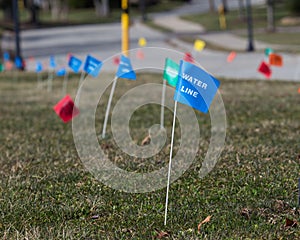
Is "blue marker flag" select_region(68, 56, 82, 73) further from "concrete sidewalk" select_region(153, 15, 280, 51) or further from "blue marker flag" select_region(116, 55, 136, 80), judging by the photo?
"concrete sidewalk" select_region(153, 15, 280, 51)

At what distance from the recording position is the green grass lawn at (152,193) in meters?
4.34

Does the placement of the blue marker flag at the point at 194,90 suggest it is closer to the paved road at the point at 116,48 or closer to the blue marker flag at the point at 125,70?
the blue marker flag at the point at 125,70

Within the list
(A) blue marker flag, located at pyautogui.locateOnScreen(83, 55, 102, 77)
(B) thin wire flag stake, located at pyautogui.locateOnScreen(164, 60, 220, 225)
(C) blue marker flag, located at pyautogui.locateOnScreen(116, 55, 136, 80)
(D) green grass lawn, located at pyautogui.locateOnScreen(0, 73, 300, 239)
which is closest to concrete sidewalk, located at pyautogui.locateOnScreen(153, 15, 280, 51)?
(D) green grass lawn, located at pyautogui.locateOnScreen(0, 73, 300, 239)

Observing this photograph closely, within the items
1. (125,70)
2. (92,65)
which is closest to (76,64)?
(92,65)

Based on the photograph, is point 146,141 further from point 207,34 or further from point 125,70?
point 207,34

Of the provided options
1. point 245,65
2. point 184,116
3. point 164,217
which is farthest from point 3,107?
point 245,65

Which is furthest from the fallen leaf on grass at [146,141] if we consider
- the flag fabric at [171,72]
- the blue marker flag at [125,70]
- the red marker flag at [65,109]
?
the flag fabric at [171,72]

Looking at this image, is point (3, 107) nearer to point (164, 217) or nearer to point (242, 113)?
point (242, 113)

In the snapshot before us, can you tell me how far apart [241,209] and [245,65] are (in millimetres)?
15686

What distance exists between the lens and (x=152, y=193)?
5.22 m

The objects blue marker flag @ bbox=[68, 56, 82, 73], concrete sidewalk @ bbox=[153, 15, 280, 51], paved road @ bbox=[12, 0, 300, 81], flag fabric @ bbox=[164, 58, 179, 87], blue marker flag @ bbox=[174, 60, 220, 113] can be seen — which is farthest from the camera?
concrete sidewalk @ bbox=[153, 15, 280, 51]

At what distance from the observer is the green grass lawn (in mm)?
4344

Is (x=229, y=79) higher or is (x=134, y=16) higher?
(x=229, y=79)

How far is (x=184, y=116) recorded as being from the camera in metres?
9.52
